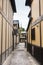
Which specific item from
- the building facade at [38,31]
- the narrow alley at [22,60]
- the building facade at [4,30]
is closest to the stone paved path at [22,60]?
the narrow alley at [22,60]

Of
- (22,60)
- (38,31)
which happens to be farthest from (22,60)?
A: (38,31)

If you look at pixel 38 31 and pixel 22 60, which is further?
pixel 22 60

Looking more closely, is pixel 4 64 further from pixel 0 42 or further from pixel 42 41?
pixel 42 41

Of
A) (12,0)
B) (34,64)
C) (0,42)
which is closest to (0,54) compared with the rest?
(0,42)

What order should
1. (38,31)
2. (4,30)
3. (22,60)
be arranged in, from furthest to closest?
(22,60) → (4,30) → (38,31)

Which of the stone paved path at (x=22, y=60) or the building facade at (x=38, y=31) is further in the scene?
the stone paved path at (x=22, y=60)

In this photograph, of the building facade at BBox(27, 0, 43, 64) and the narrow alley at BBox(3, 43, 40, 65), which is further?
the narrow alley at BBox(3, 43, 40, 65)

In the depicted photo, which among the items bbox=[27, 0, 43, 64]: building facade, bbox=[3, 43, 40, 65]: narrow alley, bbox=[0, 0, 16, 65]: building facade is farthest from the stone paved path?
bbox=[0, 0, 16, 65]: building facade

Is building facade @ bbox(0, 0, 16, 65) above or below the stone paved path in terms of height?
above

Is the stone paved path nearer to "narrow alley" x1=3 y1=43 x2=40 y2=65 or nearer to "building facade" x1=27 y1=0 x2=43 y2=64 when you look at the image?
"narrow alley" x1=3 y1=43 x2=40 y2=65

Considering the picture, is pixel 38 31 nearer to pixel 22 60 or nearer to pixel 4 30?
pixel 4 30

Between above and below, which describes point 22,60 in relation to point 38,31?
below

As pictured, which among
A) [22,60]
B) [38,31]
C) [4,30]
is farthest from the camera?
[22,60]

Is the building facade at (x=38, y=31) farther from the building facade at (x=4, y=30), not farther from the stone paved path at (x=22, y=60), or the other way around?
the building facade at (x=4, y=30)
